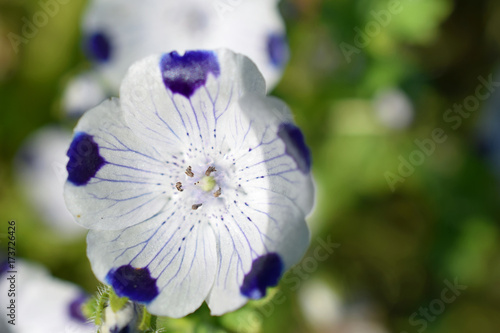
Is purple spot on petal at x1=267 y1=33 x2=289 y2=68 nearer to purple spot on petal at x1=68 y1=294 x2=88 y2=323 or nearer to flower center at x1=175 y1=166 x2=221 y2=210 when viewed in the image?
flower center at x1=175 y1=166 x2=221 y2=210

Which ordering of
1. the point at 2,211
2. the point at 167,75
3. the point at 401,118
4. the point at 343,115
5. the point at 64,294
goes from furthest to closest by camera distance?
1. the point at 2,211
2. the point at 343,115
3. the point at 401,118
4. the point at 64,294
5. the point at 167,75

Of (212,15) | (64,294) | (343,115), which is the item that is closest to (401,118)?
(343,115)

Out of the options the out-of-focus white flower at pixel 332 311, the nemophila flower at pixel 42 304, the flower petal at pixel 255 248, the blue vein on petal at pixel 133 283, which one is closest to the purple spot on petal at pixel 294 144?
the flower petal at pixel 255 248

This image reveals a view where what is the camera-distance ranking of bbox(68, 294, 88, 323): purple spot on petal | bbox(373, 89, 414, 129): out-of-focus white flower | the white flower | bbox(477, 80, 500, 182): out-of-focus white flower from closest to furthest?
the white flower → bbox(68, 294, 88, 323): purple spot on petal → bbox(373, 89, 414, 129): out-of-focus white flower → bbox(477, 80, 500, 182): out-of-focus white flower

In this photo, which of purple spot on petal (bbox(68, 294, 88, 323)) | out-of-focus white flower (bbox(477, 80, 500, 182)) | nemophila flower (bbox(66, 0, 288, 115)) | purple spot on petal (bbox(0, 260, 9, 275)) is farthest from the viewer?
out-of-focus white flower (bbox(477, 80, 500, 182))

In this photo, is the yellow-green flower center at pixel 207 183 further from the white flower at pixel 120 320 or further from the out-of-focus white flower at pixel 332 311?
the out-of-focus white flower at pixel 332 311

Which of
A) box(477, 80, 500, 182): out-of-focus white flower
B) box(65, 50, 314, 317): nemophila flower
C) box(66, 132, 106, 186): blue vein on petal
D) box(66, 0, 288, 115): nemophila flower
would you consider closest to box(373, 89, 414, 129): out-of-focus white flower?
box(477, 80, 500, 182): out-of-focus white flower

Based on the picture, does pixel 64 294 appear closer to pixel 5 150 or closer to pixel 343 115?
pixel 5 150
